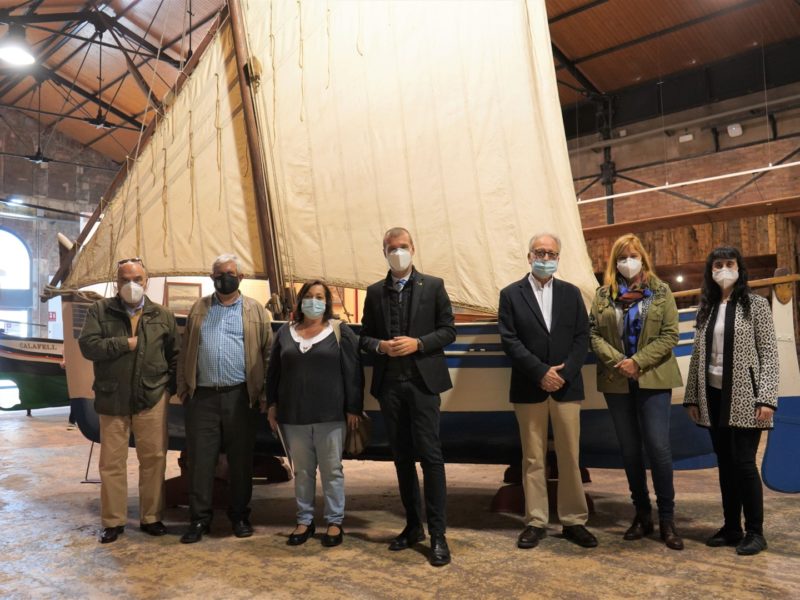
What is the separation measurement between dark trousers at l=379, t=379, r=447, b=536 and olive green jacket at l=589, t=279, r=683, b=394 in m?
0.78

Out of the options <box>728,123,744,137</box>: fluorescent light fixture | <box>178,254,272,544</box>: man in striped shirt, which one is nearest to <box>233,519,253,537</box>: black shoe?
<box>178,254,272,544</box>: man in striped shirt

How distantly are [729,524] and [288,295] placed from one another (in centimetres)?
265

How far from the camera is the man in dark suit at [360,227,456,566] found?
8.81ft

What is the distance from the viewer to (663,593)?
7.57 ft

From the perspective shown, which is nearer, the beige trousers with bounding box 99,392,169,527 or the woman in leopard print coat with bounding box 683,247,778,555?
the woman in leopard print coat with bounding box 683,247,778,555

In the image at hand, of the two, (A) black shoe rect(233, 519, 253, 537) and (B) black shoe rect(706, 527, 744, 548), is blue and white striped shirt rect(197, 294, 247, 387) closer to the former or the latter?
(A) black shoe rect(233, 519, 253, 537)

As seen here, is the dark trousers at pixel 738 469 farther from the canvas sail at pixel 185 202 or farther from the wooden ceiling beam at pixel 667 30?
the wooden ceiling beam at pixel 667 30

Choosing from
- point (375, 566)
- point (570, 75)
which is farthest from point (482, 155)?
point (570, 75)

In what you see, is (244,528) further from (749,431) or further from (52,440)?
(52,440)

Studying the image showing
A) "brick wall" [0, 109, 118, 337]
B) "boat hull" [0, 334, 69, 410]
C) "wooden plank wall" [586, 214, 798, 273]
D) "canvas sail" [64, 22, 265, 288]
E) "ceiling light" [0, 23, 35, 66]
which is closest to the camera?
"canvas sail" [64, 22, 265, 288]

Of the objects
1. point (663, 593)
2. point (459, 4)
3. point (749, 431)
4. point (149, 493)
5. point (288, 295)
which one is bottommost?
point (663, 593)

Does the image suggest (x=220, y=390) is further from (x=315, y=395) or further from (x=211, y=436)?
(x=315, y=395)

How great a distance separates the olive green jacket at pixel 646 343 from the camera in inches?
108

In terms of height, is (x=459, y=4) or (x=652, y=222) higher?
(x=459, y=4)
